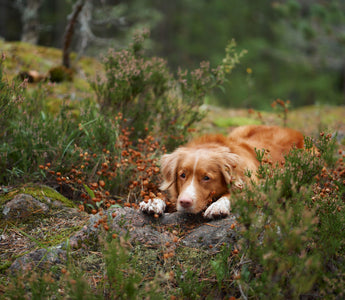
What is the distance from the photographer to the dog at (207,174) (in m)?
3.17

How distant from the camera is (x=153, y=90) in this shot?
201 inches

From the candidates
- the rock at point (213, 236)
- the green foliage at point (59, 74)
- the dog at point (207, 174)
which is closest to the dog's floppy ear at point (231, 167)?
the dog at point (207, 174)

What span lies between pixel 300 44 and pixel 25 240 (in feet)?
46.0

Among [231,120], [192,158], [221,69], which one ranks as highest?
[221,69]

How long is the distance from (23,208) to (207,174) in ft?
6.07

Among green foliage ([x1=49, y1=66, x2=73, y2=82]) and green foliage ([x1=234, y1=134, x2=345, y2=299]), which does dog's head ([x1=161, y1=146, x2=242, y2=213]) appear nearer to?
green foliage ([x1=234, y1=134, x2=345, y2=299])

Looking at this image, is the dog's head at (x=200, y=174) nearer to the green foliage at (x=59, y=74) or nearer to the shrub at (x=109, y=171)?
the shrub at (x=109, y=171)

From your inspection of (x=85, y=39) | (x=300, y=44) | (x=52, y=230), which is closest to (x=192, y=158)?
(x=52, y=230)

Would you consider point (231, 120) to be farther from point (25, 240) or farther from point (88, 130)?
point (25, 240)

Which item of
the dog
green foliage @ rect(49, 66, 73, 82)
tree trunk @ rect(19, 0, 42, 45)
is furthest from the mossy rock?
tree trunk @ rect(19, 0, 42, 45)

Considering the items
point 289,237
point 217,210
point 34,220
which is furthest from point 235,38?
point 289,237

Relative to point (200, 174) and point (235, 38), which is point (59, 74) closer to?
point (200, 174)

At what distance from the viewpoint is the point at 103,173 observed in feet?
12.6

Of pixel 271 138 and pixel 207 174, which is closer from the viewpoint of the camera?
pixel 207 174
